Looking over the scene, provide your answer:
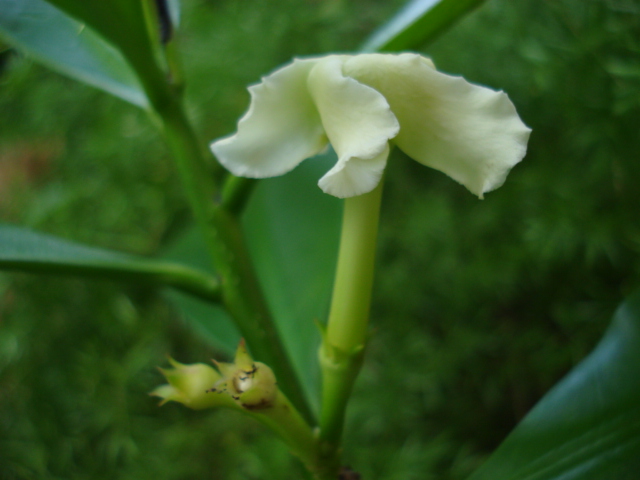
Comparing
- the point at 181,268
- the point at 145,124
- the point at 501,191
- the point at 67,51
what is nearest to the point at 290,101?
the point at 181,268

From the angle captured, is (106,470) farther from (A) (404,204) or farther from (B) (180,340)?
(A) (404,204)

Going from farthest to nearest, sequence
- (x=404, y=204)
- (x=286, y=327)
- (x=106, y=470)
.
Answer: (x=404, y=204)
(x=106, y=470)
(x=286, y=327)

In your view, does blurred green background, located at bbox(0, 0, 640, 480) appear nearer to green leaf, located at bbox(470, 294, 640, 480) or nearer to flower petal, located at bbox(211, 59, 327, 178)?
green leaf, located at bbox(470, 294, 640, 480)

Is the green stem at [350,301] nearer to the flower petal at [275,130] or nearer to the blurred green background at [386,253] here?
the flower petal at [275,130]

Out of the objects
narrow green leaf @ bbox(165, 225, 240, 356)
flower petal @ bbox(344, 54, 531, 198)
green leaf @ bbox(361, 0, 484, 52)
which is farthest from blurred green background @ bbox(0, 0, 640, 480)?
flower petal @ bbox(344, 54, 531, 198)

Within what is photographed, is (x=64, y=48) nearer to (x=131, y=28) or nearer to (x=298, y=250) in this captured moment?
(x=131, y=28)

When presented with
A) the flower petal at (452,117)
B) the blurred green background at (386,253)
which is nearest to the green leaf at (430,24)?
the flower petal at (452,117)
